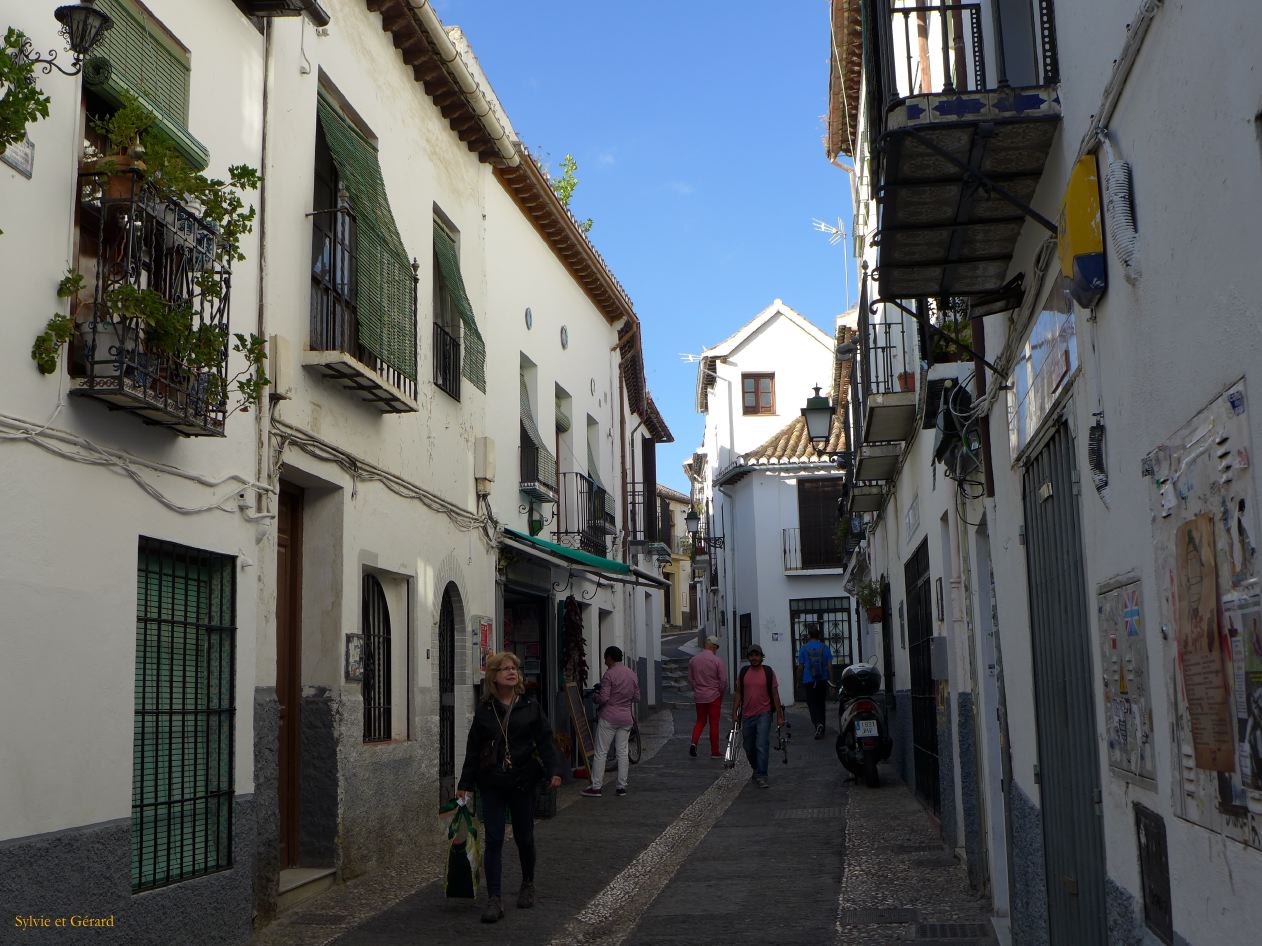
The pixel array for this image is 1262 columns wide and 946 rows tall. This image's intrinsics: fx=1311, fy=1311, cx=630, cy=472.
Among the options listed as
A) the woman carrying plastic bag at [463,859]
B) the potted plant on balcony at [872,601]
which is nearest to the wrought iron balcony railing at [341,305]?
the woman carrying plastic bag at [463,859]

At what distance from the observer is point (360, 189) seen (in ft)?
33.5

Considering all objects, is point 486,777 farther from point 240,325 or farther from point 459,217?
point 459,217

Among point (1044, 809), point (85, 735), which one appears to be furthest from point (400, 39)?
point (1044, 809)

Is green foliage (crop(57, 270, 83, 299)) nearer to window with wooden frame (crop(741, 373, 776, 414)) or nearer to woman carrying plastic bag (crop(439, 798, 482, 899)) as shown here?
woman carrying plastic bag (crop(439, 798, 482, 899))

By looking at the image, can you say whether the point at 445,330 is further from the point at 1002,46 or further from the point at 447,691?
the point at 1002,46

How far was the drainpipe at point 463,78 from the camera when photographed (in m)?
11.7

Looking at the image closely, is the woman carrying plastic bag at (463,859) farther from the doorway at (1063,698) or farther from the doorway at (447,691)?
the doorway at (1063,698)

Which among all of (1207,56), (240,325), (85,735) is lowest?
(85,735)

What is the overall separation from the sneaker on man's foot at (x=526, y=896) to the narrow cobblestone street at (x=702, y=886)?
7cm

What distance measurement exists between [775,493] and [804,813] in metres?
20.9

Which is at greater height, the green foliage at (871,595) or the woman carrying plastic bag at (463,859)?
the green foliage at (871,595)

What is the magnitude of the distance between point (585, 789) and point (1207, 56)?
43.1ft

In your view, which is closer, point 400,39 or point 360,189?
point 360,189

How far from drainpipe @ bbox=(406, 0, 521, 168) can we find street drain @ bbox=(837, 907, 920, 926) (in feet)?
27.1
